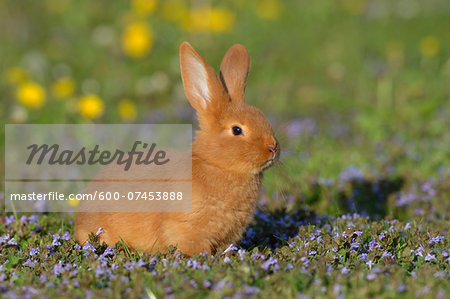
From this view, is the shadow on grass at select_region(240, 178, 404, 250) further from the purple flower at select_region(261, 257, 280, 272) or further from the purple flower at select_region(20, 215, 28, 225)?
the purple flower at select_region(20, 215, 28, 225)

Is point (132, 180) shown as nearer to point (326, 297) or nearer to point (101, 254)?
point (101, 254)

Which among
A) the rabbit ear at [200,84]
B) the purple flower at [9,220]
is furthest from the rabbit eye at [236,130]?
the purple flower at [9,220]

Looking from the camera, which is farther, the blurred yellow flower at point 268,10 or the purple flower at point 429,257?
the blurred yellow flower at point 268,10

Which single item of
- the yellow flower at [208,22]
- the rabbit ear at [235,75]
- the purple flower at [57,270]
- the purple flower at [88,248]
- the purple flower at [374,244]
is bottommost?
the purple flower at [57,270]

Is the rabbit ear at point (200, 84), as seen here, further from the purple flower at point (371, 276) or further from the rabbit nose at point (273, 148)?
the purple flower at point (371, 276)

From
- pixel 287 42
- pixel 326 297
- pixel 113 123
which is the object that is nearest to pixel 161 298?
pixel 326 297

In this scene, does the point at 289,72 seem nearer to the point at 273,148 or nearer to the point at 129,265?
the point at 273,148
